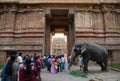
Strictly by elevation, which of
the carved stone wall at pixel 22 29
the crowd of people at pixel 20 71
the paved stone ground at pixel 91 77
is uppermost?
the carved stone wall at pixel 22 29

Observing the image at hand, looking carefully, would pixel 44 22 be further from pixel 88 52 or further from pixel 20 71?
pixel 20 71

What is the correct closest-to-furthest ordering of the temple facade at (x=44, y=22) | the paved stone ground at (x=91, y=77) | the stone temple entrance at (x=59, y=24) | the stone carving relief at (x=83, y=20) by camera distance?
the paved stone ground at (x=91, y=77) → the temple facade at (x=44, y=22) → the stone carving relief at (x=83, y=20) → the stone temple entrance at (x=59, y=24)

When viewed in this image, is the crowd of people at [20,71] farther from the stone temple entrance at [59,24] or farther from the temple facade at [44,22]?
the stone temple entrance at [59,24]

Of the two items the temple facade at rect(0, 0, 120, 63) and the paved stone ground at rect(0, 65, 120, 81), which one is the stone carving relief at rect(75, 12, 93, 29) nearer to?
the temple facade at rect(0, 0, 120, 63)

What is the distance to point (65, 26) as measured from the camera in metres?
32.5

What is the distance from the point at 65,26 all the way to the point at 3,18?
10.8m

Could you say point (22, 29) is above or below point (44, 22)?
below

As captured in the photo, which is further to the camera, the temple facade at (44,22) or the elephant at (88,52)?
the temple facade at (44,22)

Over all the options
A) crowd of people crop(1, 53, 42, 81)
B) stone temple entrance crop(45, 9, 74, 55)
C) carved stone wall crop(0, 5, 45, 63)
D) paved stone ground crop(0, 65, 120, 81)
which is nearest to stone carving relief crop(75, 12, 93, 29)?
stone temple entrance crop(45, 9, 74, 55)

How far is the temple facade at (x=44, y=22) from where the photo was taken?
23594 mm

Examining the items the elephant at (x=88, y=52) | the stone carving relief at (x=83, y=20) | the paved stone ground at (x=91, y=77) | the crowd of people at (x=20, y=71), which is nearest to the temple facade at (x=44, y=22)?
the stone carving relief at (x=83, y=20)

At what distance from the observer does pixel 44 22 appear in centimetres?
2445

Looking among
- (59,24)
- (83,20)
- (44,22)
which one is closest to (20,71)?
(44,22)

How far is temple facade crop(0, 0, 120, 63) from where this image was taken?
2359 cm
